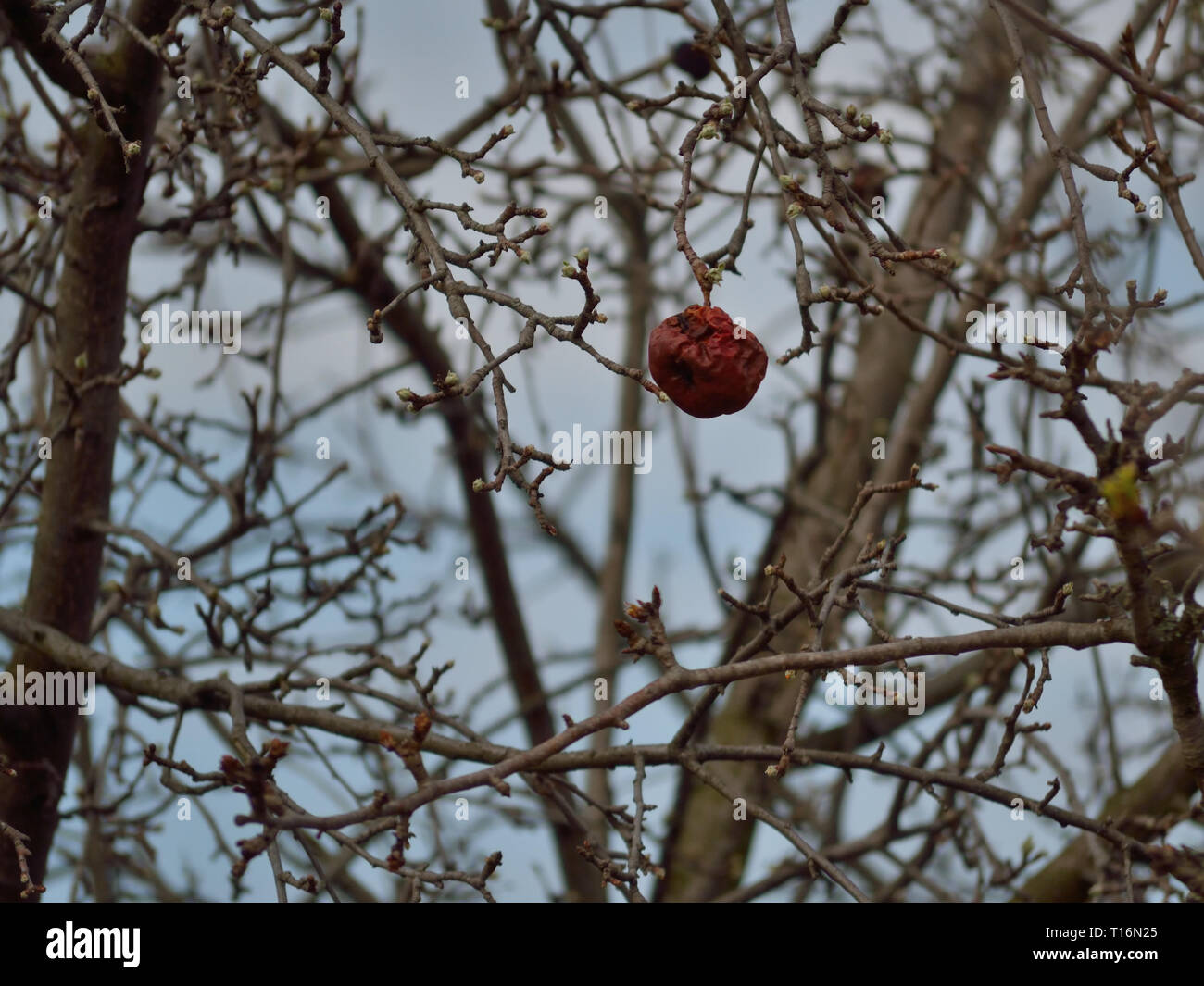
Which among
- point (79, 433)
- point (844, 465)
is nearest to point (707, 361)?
point (79, 433)

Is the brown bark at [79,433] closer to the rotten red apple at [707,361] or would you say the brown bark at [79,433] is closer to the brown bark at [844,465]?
the rotten red apple at [707,361]

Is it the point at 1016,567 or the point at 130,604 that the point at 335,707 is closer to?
Result: the point at 130,604

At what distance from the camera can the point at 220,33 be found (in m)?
2.56

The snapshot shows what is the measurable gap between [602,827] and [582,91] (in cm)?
309

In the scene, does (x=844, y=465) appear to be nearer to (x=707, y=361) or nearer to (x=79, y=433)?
(x=79, y=433)

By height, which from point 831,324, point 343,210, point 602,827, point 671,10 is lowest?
point 602,827

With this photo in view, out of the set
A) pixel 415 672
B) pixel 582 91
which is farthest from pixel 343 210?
pixel 415 672

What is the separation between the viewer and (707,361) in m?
2.30
